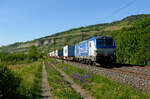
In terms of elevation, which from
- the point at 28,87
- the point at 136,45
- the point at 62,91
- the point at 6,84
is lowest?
the point at 62,91

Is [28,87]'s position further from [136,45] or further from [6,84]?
[136,45]

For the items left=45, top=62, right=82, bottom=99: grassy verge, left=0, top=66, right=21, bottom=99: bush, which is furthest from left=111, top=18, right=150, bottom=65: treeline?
left=0, top=66, right=21, bottom=99: bush

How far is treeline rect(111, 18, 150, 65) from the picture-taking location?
24641 mm

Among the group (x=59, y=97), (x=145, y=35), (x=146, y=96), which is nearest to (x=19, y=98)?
(x=59, y=97)

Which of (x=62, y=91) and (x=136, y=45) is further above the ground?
(x=136, y=45)

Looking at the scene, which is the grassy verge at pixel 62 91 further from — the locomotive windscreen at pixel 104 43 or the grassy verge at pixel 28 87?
the locomotive windscreen at pixel 104 43

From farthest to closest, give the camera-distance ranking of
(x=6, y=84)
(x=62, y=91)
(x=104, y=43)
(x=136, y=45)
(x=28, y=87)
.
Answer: (x=136, y=45), (x=104, y=43), (x=62, y=91), (x=28, y=87), (x=6, y=84)

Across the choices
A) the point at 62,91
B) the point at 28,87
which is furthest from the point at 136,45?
the point at 28,87

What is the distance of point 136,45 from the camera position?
86.9 feet

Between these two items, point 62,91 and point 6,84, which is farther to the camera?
point 62,91

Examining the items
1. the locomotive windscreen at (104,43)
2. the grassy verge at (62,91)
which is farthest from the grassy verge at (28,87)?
the locomotive windscreen at (104,43)

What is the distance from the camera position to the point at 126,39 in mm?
28781

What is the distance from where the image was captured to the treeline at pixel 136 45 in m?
24.6

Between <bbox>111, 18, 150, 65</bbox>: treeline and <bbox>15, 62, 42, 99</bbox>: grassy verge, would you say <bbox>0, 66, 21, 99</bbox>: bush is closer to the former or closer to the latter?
<bbox>15, 62, 42, 99</bbox>: grassy verge
